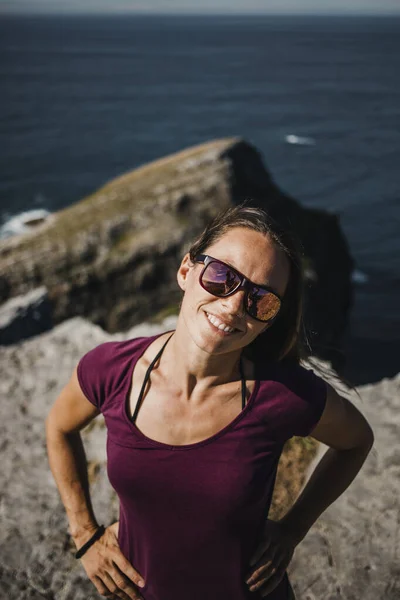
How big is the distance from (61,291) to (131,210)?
5.47 meters

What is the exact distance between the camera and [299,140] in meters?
Answer: 78.3

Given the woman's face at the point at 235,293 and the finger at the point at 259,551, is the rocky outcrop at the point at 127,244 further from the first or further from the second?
the woman's face at the point at 235,293

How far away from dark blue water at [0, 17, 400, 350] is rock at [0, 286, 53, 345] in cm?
2983

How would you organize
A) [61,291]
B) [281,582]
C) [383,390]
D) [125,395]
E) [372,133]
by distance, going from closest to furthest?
[125,395] < [281,582] < [383,390] < [61,291] < [372,133]

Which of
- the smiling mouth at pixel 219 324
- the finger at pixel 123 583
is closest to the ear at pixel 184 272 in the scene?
the smiling mouth at pixel 219 324

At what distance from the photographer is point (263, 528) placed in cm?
350

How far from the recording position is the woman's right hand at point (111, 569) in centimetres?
353

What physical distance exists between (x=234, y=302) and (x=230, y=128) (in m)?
87.1

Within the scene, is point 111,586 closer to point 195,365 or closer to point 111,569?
point 111,569

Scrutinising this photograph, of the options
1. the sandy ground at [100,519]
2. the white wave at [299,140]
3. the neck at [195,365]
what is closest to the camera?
the neck at [195,365]

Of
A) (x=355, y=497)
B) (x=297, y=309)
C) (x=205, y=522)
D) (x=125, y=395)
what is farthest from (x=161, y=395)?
(x=355, y=497)

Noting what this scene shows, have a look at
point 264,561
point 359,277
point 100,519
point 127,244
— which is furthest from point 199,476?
point 359,277

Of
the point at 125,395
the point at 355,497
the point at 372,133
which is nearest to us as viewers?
the point at 125,395

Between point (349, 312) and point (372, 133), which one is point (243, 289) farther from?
point (372, 133)
